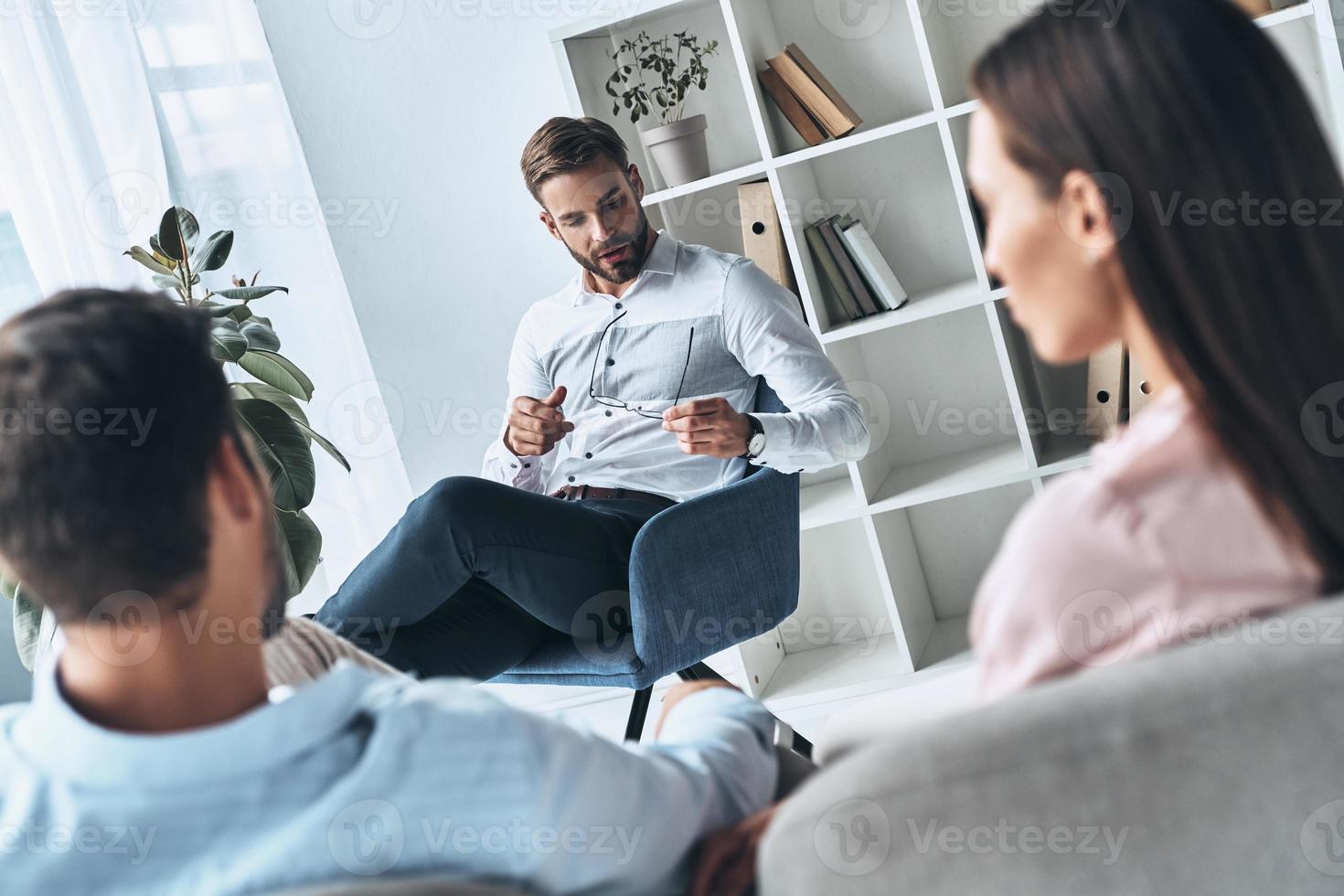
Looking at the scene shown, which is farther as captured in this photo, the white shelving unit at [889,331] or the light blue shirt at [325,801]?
the white shelving unit at [889,331]

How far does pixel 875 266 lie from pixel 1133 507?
2.07 metres

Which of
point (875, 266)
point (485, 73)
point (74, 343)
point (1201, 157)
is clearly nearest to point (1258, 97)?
point (1201, 157)

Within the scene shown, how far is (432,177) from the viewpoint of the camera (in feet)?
10.4

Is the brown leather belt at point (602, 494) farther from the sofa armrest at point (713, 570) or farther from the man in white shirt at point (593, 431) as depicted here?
the sofa armrest at point (713, 570)

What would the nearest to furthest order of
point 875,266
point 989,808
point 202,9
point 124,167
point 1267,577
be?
point 989,808 < point 1267,577 < point 875,266 < point 124,167 < point 202,9

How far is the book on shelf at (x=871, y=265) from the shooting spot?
276 centimetres

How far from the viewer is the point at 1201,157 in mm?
763

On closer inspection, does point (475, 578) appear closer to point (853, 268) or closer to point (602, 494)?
point (602, 494)

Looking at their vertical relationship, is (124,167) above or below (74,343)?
above

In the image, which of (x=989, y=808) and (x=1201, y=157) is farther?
(x=1201, y=157)

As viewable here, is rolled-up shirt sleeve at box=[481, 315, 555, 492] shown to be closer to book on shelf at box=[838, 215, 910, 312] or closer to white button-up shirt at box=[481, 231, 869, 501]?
white button-up shirt at box=[481, 231, 869, 501]

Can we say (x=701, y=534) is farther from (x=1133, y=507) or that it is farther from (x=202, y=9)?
(x=202, y=9)

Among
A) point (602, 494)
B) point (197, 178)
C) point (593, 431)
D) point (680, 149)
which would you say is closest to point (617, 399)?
point (593, 431)

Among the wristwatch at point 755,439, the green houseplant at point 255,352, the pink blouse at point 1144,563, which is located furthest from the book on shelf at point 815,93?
the pink blouse at point 1144,563
